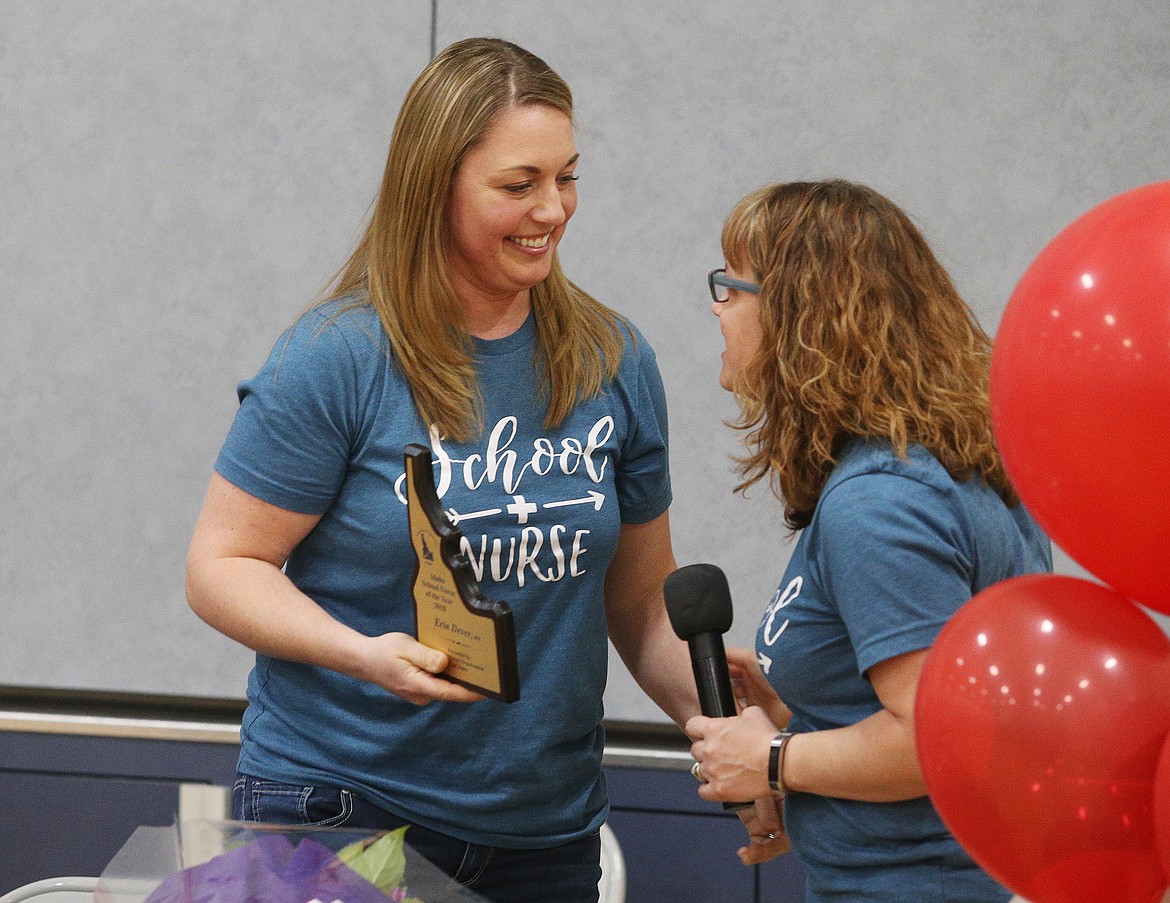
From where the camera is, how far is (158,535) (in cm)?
255

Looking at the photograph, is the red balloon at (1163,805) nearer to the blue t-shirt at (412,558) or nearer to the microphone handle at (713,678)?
the microphone handle at (713,678)

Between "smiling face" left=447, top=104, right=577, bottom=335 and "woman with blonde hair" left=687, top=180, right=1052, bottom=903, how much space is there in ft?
0.69

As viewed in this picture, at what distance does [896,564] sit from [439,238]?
0.63m

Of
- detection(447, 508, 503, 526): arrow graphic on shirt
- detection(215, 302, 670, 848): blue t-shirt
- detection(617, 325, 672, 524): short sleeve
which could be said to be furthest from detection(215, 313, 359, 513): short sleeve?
detection(617, 325, 672, 524): short sleeve

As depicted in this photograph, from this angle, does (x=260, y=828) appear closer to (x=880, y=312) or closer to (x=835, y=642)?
(x=835, y=642)

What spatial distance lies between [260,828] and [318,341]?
0.54 m

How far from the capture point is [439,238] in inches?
57.5

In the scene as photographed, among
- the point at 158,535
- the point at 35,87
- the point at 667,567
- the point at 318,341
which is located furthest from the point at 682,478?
the point at 35,87

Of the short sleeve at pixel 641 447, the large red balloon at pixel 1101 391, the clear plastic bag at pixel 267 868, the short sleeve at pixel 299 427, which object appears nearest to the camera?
the large red balloon at pixel 1101 391

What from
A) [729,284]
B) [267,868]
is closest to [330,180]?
[729,284]

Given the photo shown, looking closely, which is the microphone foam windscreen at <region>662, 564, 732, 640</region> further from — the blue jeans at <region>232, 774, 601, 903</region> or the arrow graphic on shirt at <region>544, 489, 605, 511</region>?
the blue jeans at <region>232, 774, 601, 903</region>

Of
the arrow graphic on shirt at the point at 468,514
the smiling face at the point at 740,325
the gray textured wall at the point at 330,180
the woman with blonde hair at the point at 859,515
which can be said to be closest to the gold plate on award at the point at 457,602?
the arrow graphic on shirt at the point at 468,514

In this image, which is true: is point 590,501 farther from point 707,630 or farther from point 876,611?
point 876,611

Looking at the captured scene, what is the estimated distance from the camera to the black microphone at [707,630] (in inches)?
52.4
